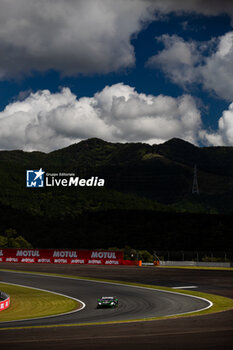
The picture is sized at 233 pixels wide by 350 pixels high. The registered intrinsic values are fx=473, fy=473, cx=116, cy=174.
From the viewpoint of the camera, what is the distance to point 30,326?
20984 mm

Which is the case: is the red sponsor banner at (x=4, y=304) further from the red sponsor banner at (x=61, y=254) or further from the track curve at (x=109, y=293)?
the red sponsor banner at (x=61, y=254)

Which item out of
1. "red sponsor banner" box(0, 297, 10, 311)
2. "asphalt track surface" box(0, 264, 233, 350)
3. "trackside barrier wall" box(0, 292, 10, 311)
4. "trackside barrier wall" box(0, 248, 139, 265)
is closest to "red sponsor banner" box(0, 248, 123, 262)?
"trackside barrier wall" box(0, 248, 139, 265)

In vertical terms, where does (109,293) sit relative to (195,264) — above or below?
below

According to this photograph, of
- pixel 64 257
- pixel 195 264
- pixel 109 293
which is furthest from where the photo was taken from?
pixel 64 257

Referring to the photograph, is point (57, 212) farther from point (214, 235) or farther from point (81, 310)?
point (81, 310)

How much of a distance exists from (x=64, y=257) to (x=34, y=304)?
152ft

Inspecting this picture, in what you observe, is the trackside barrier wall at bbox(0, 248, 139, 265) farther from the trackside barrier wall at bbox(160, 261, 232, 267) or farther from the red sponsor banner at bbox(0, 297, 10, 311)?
the red sponsor banner at bbox(0, 297, 10, 311)

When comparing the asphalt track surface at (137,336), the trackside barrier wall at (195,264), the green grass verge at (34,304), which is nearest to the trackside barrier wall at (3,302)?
the green grass verge at (34,304)

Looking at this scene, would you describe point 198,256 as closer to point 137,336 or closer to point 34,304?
point 34,304

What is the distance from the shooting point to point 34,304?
3216cm

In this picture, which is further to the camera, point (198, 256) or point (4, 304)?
point (198, 256)

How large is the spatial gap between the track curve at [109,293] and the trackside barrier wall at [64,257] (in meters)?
23.8

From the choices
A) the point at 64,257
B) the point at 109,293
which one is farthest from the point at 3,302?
the point at 64,257

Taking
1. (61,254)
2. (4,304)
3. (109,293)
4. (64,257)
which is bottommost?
(109,293)
